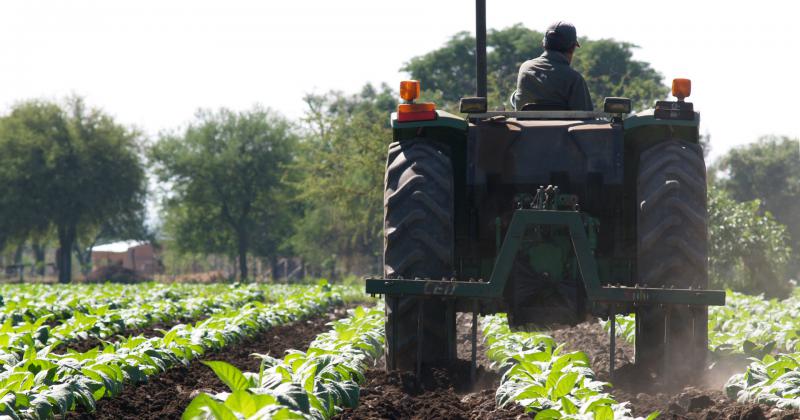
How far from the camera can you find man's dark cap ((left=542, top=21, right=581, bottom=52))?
8.21 metres

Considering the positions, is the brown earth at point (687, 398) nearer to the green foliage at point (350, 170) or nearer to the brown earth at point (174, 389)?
the brown earth at point (174, 389)

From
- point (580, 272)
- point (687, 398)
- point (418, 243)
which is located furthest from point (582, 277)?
point (418, 243)

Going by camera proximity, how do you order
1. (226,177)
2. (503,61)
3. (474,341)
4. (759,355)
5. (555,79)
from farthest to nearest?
(226,177), (503,61), (759,355), (555,79), (474,341)

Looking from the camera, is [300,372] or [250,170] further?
[250,170]

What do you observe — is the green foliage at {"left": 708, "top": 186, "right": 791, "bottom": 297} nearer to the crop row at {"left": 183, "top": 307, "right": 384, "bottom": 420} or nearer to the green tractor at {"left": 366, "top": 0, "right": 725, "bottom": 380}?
the green tractor at {"left": 366, "top": 0, "right": 725, "bottom": 380}

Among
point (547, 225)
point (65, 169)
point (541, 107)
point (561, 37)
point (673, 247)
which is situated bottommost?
point (673, 247)

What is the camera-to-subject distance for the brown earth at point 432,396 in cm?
593

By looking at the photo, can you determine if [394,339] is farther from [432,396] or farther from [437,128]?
[437,128]

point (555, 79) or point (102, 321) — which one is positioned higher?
point (555, 79)

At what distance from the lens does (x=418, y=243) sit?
276 inches

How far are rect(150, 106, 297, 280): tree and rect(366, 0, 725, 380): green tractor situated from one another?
53.3m

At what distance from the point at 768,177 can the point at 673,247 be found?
7695 centimetres

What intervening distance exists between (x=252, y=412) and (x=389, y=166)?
350cm

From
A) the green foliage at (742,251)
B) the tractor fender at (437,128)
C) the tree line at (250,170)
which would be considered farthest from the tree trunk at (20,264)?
the tractor fender at (437,128)
